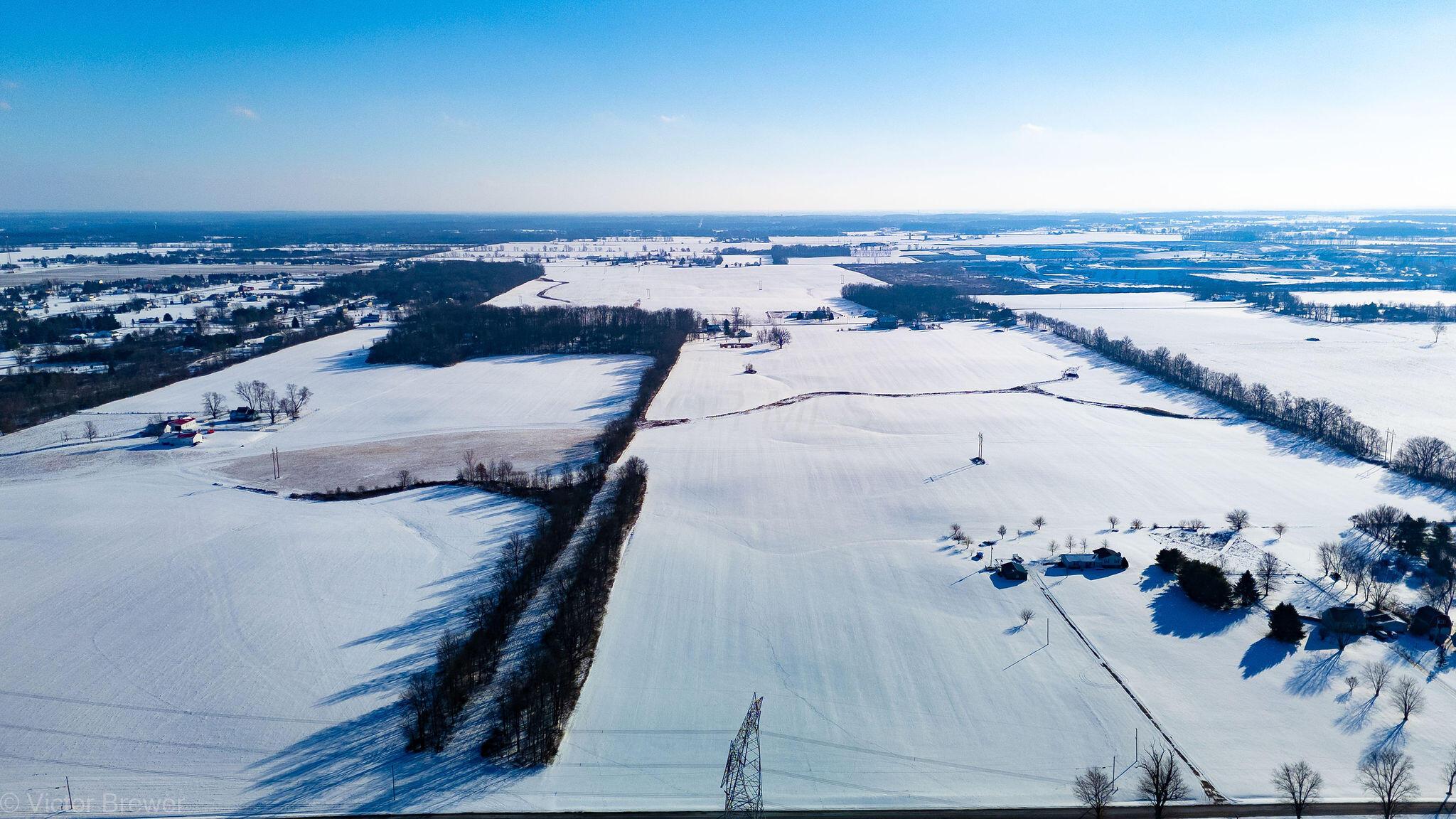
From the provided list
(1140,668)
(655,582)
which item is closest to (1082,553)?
(1140,668)

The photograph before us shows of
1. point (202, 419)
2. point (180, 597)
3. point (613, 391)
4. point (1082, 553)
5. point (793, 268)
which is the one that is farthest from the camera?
point (793, 268)

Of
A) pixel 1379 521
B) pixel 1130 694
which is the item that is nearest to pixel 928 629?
pixel 1130 694

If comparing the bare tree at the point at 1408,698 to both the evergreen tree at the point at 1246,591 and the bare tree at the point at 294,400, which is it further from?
the bare tree at the point at 294,400

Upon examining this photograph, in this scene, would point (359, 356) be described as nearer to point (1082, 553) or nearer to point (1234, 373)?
point (1082, 553)

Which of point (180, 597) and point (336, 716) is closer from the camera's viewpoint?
point (336, 716)

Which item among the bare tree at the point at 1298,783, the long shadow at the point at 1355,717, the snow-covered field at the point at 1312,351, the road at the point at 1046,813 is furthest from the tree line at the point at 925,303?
the road at the point at 1046,813

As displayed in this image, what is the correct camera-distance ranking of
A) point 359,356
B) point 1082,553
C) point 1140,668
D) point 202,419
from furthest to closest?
point 359,356, point 202,419, point 1082,553, point 1140,668

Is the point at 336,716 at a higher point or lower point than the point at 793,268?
lower
